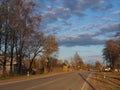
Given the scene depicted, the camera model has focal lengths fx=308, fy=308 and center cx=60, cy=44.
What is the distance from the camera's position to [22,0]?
200ft

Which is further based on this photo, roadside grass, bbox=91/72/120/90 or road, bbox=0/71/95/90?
roadside grass, bbox=91/72/120/90

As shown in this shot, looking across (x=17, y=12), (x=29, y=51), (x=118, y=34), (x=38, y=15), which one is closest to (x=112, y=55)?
(x=118, y=34)

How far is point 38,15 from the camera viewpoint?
64.9 meters

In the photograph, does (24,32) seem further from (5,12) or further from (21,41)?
(5,12)

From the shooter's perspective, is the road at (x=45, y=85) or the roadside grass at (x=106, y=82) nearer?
the road at (x=45, y=85)

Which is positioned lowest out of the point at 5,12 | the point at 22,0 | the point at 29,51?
the point at 29,51

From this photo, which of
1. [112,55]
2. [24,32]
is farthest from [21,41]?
[112,55]

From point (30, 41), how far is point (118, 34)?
77.3ft

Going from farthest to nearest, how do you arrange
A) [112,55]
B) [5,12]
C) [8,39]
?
[112,55], [8,39], [5,12]

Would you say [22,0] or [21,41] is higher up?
[22,0]

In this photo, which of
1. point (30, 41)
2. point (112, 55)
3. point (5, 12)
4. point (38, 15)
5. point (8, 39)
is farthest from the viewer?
point (112, 55)

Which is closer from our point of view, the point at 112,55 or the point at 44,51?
the point at 44,51

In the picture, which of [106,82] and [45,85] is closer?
[45,85]

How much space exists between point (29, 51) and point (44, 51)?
867 cm
